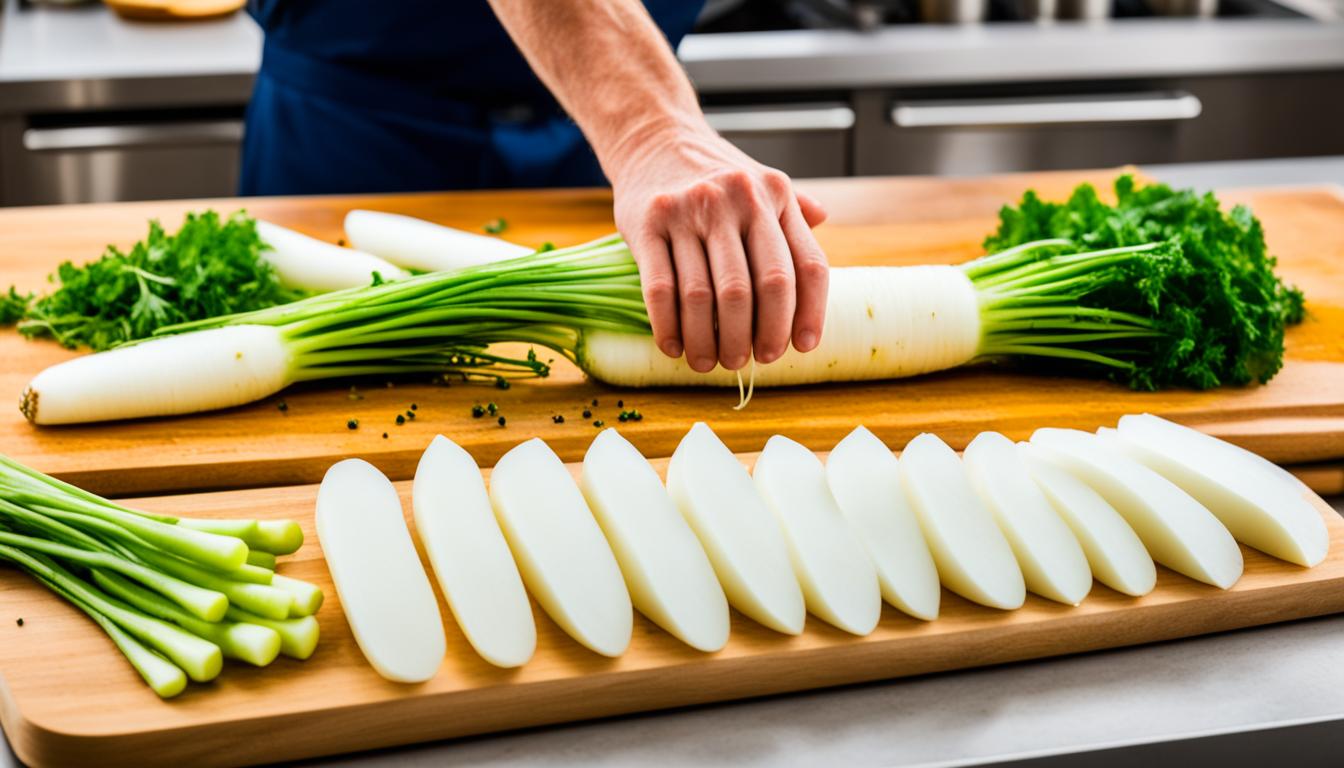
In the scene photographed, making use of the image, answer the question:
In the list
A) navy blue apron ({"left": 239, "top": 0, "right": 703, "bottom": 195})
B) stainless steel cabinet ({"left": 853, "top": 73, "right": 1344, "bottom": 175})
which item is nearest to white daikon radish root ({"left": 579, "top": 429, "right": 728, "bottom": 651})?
navy blue apron ({"left": 239, "top": 0, "right": 703, "bottom": 195})

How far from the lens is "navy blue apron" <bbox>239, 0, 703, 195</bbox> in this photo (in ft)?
8.34

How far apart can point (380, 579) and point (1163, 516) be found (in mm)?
763

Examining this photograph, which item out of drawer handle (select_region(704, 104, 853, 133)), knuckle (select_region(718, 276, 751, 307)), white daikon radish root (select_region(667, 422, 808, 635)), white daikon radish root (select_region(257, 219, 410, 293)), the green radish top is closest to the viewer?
white daikon radish root (select_region(667, 422, 808, 635))

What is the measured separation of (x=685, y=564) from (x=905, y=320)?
0.69 meters

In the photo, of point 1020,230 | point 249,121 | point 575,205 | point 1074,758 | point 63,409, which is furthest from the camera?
point 249,121

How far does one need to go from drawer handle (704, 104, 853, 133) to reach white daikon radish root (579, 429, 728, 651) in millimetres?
2240

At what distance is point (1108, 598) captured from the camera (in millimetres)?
1379

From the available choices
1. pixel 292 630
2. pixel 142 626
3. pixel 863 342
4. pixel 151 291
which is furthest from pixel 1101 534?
pixel 151 291

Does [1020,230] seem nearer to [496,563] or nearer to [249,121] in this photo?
[496,563]

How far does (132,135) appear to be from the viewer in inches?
134

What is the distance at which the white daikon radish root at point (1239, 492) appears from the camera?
1441 mm

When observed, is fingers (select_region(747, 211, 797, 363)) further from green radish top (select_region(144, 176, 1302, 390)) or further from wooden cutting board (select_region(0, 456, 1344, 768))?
wooden cutting board (select_region(0, 456, 1344, 768))

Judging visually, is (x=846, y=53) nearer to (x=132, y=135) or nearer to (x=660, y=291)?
(x=132, y=135)

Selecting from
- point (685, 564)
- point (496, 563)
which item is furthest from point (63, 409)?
point (685, 564)
